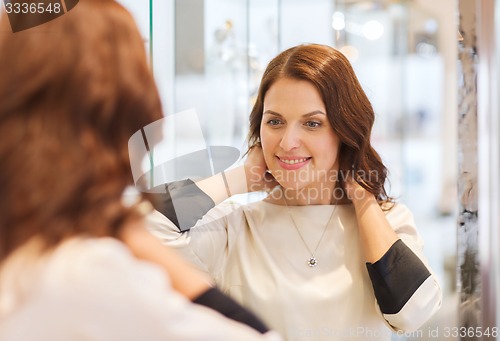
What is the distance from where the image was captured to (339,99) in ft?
2.77

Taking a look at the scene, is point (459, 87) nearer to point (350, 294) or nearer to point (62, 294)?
point (350, 294)

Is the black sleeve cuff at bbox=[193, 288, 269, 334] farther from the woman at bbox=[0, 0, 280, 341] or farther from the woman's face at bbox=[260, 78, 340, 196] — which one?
the woman's face at bbox=[260, 78, 340, 196]

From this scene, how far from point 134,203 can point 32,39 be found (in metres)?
0.18

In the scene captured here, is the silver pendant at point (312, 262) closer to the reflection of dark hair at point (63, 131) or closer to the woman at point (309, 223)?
the woman at point (309, 223)

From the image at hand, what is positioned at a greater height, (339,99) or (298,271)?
(339,99)

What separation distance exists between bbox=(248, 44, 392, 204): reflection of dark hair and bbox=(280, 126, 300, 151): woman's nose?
5 cm

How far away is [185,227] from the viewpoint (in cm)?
83

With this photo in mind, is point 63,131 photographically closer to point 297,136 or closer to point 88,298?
point 88,298

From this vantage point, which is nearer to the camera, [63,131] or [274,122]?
[63,131]

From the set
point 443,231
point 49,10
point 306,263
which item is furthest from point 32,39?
point 443,231

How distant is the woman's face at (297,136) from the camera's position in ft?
2.71

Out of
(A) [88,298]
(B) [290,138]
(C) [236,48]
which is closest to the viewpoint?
(A) [88,298]

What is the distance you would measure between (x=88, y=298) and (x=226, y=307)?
0.47ft

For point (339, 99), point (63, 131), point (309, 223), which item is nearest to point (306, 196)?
point (309, 223)
